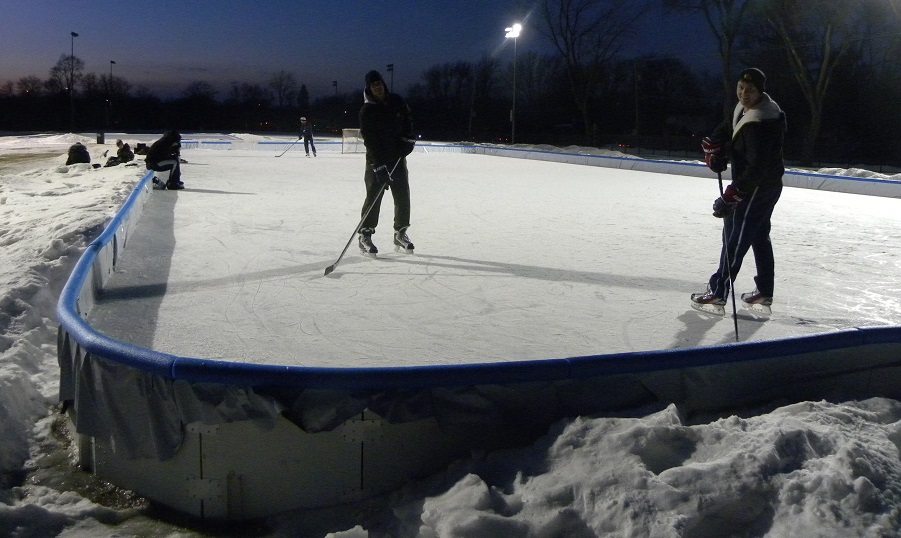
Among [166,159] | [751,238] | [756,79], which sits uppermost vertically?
[756,79]

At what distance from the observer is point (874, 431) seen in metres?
2.61

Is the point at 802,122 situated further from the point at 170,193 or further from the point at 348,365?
the point at 348,365

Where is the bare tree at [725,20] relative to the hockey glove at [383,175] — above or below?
above

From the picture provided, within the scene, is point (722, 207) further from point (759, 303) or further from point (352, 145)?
point (352, 145)

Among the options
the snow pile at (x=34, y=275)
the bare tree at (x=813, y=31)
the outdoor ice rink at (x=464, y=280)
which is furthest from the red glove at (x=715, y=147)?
the bare tree at (x=813, y=31)

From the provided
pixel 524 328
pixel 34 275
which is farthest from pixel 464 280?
pixel 34 275

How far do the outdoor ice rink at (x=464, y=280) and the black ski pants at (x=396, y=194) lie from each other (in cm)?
28

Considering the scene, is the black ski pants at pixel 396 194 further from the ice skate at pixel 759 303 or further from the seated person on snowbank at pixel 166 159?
the seated person on snowbank at pixel 166 159

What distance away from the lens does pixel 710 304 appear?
14.7 feet

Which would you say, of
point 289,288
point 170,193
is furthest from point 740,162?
point 170,193

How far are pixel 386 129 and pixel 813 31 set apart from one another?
1124 inches

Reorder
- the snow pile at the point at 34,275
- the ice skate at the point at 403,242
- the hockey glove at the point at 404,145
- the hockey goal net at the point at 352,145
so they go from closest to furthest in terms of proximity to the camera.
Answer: the snow pile at the point at 34,275
the hockey glove at the point at 404,145
the ice skate at the point at 403,242
the hockey goal net at the point at 352,145

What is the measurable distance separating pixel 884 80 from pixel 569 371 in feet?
120

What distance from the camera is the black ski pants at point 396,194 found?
19.9 feet
